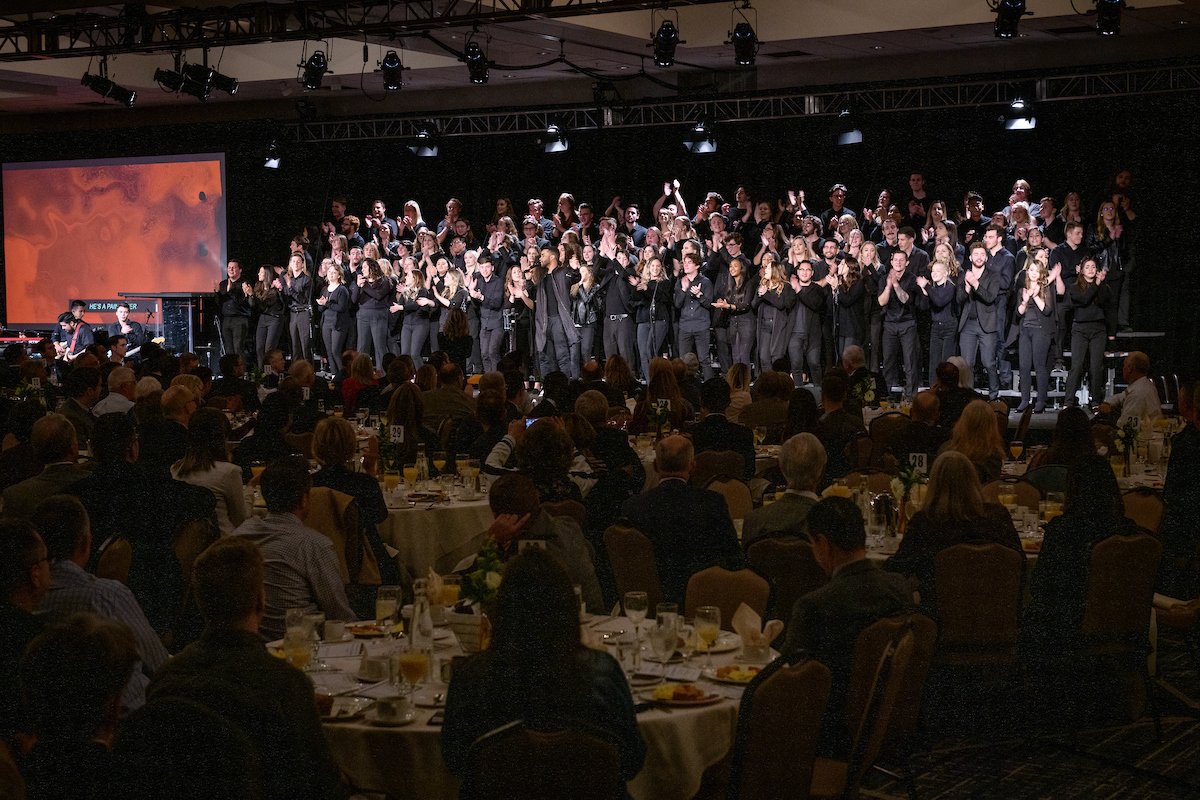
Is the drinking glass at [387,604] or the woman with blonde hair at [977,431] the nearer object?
the drinking glass at [387,604]

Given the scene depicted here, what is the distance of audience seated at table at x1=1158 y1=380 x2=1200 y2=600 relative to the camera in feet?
24.4

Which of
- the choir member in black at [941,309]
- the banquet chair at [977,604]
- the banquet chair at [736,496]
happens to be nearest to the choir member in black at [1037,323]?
the choir member in black at [941,309]

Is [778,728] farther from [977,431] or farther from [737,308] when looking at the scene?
[737,308]

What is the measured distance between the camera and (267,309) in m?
20.5

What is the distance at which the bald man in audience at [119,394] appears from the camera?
10219 millimetres

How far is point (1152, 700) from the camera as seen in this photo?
595 centimetres

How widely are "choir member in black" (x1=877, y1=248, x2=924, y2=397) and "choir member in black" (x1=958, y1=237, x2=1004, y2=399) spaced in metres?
0.59

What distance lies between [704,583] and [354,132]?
17214 mm

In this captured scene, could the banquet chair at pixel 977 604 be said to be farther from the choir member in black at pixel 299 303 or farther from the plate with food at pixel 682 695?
the choir member in black at pixel 299 303

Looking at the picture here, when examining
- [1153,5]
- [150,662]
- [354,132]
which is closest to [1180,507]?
[150,662]

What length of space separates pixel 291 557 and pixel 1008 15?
10.3 metres

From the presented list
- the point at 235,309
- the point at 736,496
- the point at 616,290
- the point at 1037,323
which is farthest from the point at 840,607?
the point at 235,309

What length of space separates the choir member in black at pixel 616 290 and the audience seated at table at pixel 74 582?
14.0m

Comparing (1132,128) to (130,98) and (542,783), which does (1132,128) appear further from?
(542,783)
